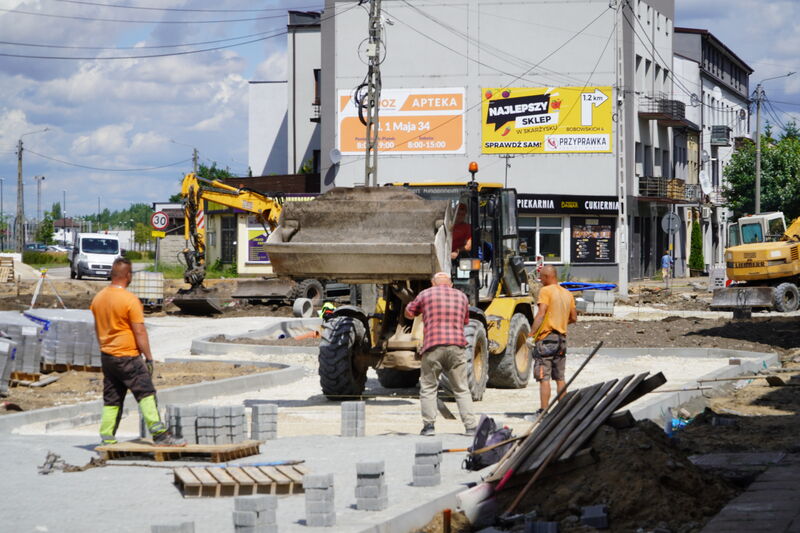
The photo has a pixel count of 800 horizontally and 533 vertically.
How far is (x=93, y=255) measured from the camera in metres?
55.1

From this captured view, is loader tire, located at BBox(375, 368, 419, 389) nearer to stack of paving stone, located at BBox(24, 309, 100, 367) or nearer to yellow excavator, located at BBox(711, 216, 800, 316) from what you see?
stack of paving stone, located at BBox(24, 309, 100, 367)

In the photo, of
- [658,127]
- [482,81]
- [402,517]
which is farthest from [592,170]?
[402,517]

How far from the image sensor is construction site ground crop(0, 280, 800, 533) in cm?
820

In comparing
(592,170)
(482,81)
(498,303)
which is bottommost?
(498,303)

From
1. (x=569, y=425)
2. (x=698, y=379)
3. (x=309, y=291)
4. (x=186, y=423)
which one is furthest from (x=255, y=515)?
(x=309, y=291)

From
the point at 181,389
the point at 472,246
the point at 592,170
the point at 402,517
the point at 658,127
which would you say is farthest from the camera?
the point at 658,127

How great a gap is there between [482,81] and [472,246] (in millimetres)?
39763

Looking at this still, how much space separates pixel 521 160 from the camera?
55.4 meters

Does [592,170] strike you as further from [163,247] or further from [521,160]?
[163,247]

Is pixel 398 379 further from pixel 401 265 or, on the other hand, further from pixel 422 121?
pixel 422 121

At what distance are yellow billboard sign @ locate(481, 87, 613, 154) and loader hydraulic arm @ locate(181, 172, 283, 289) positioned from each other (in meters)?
22.4

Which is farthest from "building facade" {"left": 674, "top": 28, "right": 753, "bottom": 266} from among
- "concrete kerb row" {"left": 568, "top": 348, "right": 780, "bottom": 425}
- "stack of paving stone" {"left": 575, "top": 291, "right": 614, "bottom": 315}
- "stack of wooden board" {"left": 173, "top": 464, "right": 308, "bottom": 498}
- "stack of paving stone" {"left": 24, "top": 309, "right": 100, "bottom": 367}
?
"stack of wooden board" {"left": 173, "top": 464, "right": 308, "bottom": 498}

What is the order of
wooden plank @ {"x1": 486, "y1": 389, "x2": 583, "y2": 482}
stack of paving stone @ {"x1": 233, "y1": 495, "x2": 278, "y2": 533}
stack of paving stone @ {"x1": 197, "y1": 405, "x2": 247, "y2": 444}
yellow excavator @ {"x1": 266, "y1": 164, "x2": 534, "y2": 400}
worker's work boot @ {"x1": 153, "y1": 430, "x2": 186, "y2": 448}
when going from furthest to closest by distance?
1. yellow excavator @ {"x1": 266, "y1": 164, "x2": 534, "y2": 400}
2. stack of paving stone @ {"x1": 197, "y1": 405, "x2": 247, "y2": 444}
3. worker's work boot @ {"x1": 153, "y1": 430, "x2": 186, "y2": 448}
4. wooden plank @ {"x1": 486, "y1": 389, "x2": 583, "y2": 482}
5. stack of paving stone @ {"x1": 233, "y1": 495, "x2": 278, "y2": 533}

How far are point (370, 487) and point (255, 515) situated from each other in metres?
1.25
